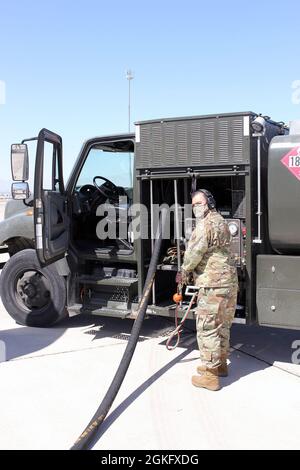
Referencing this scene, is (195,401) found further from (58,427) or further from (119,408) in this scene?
(58,427)

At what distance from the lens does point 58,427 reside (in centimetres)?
346

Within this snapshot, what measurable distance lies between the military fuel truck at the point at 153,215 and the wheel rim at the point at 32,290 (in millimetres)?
13

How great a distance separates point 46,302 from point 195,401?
2566 mm

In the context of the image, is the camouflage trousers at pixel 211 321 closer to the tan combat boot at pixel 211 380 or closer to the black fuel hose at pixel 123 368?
the tan combat boot at pixel 211 380

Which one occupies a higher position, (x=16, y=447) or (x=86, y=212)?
(x=86, y=212)

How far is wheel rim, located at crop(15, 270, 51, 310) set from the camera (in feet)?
19.0

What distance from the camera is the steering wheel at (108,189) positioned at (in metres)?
5.75

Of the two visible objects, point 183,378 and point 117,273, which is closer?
point 183,378

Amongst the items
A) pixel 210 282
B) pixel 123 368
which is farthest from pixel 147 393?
pixel 210 282

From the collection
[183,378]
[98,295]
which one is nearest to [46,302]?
[98,295]

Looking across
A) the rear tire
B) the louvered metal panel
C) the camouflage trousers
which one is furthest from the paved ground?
the louvered metal panel

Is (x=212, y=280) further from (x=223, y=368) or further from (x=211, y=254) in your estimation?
(x=223, y=368)

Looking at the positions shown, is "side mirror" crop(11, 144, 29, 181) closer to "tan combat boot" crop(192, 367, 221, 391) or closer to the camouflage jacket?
the camouflage jacket

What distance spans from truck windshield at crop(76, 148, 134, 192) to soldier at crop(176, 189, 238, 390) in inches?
63.2
